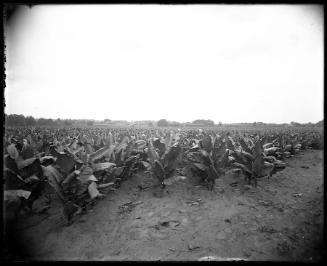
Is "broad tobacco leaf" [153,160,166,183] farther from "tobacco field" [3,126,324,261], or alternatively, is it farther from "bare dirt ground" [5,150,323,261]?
"bare dirt ground" [5,150,323,261]

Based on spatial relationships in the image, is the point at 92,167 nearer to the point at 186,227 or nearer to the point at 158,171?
the point at 158,171

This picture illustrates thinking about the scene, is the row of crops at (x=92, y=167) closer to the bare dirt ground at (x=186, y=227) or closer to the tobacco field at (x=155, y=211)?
the tobacco field at (x=155, y=211)

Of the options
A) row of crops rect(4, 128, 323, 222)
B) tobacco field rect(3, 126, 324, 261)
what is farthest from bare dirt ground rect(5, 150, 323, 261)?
row of crops rect(4, 128, 323, 222)

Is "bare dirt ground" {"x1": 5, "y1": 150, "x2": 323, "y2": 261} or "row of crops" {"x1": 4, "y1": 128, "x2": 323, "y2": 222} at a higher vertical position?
"row of crops" {"x1": 4, "y1": 128, "x2": 323, "y2": 222}

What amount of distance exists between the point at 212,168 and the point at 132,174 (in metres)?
2.14

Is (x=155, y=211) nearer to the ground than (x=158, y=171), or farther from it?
nearer to the ground

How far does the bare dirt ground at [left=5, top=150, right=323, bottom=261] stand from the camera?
9.40 ft

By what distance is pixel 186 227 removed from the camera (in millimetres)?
3420

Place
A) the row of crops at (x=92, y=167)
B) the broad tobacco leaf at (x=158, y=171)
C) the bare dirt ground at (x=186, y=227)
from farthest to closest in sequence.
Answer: the broad tobacco leaf at (x=158, y=171), the row of crops at (x=92, y=167), the bare dirt ground at (x=186, y=227)

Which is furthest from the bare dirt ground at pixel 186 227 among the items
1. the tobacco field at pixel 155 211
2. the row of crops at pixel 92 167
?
the row of crops at pixel 92 167

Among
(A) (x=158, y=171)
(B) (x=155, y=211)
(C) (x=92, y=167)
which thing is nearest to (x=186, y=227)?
(B) (x=155, y=211)

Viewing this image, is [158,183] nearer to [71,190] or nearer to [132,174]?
[132,174]

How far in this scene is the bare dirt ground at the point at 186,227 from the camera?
2.87 metres

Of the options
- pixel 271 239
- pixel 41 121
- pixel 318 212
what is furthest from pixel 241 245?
pixel 41 121
